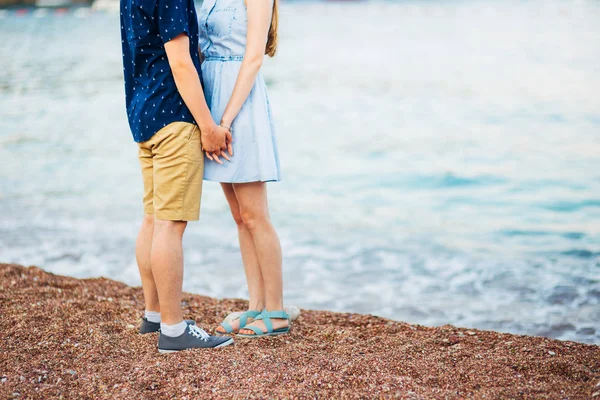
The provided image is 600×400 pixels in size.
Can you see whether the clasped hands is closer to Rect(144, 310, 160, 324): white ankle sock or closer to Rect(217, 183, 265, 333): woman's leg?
Rect(217, 183, 265, 333): woman's leg

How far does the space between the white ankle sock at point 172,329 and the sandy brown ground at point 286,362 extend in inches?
4.9

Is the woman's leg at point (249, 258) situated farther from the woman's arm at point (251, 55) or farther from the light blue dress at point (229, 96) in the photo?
the woman's arm at point (251, 55)

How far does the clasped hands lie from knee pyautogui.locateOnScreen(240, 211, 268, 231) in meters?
0.36

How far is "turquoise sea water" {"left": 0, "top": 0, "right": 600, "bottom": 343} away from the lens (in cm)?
575

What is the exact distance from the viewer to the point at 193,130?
3191mm

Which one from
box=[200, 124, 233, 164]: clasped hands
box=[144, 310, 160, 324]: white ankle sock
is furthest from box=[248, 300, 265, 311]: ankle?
box=[200, 124, 233, 164]: clasped hands

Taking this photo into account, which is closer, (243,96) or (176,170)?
(176,170)

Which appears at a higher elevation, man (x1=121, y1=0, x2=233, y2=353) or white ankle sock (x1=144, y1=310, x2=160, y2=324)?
man (x1=121, y1=0, x2=233, y2=353)

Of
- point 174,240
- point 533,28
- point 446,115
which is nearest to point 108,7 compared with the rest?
point 533,28

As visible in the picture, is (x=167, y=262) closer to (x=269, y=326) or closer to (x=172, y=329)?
(x=172, y=329)

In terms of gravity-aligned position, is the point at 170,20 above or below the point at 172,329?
above

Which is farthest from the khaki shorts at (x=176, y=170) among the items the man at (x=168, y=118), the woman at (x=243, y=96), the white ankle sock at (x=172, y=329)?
the white ankle sock at (x=172, y=329)

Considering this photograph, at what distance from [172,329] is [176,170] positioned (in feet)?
2.70

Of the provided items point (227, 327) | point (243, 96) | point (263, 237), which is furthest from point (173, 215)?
point (227, 327)
